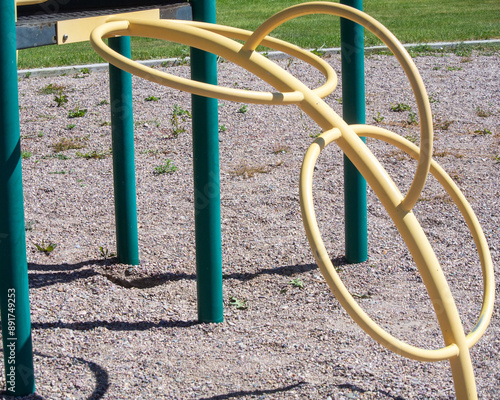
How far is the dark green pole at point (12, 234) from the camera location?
2.68 meters

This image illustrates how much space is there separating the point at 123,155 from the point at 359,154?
74.9 inches

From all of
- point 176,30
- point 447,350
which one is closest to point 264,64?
point 176,30

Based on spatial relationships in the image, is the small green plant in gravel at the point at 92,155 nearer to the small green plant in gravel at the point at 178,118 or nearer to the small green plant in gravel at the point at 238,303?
the small green plant in gravel at the point at 178,118

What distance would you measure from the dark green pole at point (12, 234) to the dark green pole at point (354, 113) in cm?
201

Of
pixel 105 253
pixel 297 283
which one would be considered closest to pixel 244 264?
pixel 297 283

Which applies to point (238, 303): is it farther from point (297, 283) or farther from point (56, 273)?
point (56, 273)

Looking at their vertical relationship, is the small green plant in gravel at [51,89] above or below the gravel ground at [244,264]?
above

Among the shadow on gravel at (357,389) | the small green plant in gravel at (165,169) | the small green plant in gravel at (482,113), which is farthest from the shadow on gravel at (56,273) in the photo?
the small green plant in gravel at (482,113)

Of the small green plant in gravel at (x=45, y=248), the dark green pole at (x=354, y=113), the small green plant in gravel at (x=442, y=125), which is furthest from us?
the small green plant in gravel at (x=442, y=125)

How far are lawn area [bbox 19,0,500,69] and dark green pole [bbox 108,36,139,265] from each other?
4820 millimetres

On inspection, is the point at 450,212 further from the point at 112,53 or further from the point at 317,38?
the point at 317,38

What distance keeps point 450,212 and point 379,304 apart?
1441 millimetres

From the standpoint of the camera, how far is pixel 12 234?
9.32 ft

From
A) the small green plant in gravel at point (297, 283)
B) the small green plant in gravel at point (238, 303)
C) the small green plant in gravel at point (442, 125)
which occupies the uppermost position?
the small green plant in gravel at point (442, 125)
